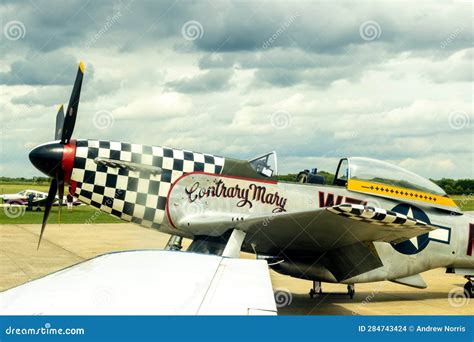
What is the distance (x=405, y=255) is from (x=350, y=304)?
1178 mm

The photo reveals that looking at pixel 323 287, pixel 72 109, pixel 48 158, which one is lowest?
pixel 323 287

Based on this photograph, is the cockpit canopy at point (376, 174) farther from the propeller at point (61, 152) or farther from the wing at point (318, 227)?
the propeller at point (61, 152)

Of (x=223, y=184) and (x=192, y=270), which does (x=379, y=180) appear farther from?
(x=192, y=270)

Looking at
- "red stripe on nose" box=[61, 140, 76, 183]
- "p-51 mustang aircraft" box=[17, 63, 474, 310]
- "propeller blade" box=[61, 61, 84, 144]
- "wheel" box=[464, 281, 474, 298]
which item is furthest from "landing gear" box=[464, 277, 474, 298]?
"propeller blade" box=[61, 61, 84, 144]

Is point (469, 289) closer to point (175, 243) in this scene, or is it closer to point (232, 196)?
point (232, 196)

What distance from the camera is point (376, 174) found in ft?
31.5

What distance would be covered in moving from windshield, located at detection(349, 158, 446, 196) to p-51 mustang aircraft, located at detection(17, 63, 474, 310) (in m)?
0.02

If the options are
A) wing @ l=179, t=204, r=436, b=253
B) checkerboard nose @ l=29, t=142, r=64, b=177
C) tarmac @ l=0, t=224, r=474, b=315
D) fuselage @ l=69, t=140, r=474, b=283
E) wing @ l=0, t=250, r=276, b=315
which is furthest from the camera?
tarmac @ l=0, t=224, r=474, b=315

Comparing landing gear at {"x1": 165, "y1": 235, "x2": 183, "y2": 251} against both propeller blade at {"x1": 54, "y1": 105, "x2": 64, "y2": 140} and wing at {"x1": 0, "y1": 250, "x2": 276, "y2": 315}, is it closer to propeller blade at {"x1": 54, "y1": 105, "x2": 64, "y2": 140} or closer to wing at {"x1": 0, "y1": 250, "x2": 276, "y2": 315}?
propeller blade at {"x1": 54, "y1": 105, "x2": 64, "y2": 140}

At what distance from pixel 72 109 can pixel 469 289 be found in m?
7.41

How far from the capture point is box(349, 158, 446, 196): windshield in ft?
31.3

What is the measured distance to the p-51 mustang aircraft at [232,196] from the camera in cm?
905

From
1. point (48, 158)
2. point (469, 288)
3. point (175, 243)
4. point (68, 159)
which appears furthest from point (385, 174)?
point (48, 158)

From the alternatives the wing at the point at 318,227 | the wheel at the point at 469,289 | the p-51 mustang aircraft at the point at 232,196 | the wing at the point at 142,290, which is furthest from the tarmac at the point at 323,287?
the wing at the point at 142,290
